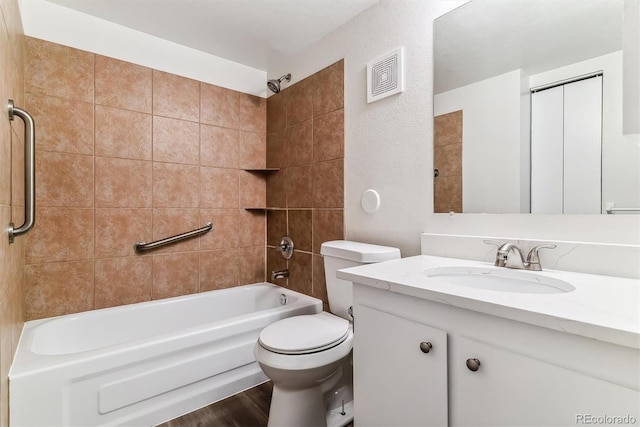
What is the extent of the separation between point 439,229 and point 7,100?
5.84 ft

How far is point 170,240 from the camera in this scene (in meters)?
2.18

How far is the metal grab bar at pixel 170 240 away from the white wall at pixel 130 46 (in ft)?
3.73

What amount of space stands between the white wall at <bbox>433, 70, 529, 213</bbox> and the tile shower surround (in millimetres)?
780

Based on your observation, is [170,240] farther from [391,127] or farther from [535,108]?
[535,108]

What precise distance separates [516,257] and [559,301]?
1.43 ft

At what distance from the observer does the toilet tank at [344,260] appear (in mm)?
1505

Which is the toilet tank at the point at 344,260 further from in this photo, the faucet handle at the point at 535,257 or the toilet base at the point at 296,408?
the faucet handle at the point at 535,257

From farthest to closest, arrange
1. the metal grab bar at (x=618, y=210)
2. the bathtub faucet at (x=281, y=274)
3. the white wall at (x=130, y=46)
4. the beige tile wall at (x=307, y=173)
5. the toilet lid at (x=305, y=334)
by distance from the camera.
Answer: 1. the bathtub faucet at (x=281, y=274)
2. the beige tile wall at (x=307, y=173)
3. the white wall at (x=130, y=46)
4. the toilet lid at (x=305, y=334)
5. the metal grab bar at (x=618, y=210)

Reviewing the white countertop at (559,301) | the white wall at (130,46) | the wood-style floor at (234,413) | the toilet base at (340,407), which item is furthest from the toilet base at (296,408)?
the white wall at (130,46)

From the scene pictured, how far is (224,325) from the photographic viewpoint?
66.6 inches

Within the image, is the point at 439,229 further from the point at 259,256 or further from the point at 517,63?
the point at 259,256

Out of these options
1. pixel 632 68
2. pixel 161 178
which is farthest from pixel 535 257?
pixel 161 178

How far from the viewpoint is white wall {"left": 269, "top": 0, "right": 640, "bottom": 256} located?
141 centimetres

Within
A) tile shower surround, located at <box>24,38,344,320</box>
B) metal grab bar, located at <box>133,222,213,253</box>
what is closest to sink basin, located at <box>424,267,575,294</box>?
tile shower surround, located at <box>24,38,344,320</box>
